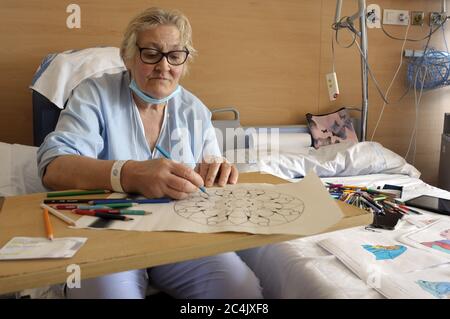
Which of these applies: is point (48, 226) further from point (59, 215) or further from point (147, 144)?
point (147, 144)

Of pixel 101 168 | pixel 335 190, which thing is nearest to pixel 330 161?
pixel 335 190

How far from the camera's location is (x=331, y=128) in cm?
223

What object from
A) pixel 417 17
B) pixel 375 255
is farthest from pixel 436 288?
pixel 417 17

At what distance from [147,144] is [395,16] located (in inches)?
84.9

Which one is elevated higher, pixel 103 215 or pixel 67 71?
pixel 67 71

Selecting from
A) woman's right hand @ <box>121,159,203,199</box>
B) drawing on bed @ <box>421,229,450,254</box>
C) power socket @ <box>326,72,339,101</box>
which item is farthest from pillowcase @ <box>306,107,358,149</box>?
woman's right hand @ <box>121,159,203,199</box>

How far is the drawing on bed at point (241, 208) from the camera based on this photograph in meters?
0.59

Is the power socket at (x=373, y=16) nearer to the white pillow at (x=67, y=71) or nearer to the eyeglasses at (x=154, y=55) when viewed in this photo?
the white pillow at (x=67, y=71)

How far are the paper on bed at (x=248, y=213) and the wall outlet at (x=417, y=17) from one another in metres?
2.25

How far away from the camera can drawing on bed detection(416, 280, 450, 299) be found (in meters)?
0.67

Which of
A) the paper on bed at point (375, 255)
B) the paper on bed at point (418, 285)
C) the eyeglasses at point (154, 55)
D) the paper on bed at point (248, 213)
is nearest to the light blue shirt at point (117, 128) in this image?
the eyeglasses at point (154, 55)

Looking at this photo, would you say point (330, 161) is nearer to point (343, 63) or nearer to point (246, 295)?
point (343, 63)

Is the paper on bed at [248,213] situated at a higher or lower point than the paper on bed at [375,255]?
higher

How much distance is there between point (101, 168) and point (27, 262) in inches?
13.3
